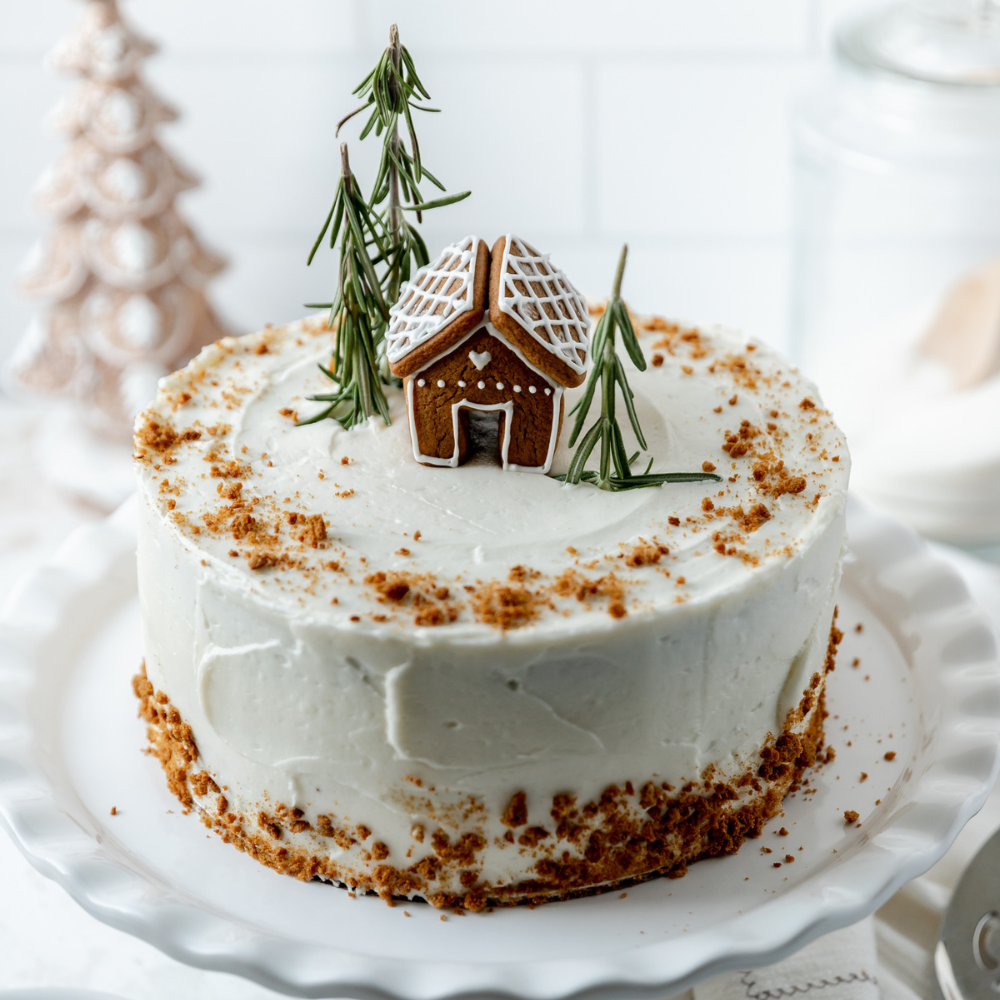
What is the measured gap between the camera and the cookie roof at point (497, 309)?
1196 mm

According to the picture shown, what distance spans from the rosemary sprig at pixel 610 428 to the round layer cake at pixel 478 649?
15mm

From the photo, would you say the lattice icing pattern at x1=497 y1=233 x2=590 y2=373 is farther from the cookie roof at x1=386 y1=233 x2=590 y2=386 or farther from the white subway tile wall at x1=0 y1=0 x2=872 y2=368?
the white subway tile wall at x1=0 y1=0 x2=872 y2=368

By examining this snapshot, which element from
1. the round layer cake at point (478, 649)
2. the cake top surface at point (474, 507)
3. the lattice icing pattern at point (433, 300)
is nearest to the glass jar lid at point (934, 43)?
the cake top surface at point (474, 507)

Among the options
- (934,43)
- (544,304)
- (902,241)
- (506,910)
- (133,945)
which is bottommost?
(133,945)

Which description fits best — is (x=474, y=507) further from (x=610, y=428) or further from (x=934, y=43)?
(x=934, y=43)

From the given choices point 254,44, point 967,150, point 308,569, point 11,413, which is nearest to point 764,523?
point 308,569

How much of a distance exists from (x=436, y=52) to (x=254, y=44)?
1.22 feet

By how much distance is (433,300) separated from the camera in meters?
1.23

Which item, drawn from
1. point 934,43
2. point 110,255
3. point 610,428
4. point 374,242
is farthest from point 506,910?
point 934,43

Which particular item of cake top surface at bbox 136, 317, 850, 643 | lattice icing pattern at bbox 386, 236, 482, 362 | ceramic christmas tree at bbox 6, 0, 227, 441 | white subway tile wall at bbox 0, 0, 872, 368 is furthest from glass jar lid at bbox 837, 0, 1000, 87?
ceramic christmas tree at bbox 6, 0, 227, 441

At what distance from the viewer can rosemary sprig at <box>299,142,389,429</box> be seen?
127 centimetres

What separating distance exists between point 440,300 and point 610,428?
0.69 ft

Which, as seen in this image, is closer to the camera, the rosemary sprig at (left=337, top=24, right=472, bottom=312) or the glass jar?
the rosemary sprig at (left=337, top=24, right=472, bottom=312)

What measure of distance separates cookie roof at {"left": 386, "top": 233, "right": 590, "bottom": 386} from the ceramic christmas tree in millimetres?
1070
